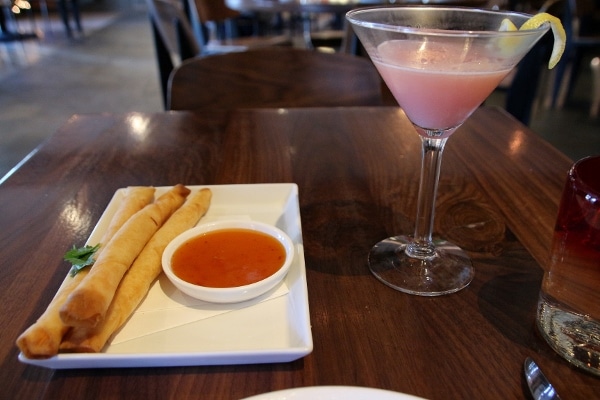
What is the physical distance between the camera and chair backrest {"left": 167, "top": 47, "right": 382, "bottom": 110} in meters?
1.40

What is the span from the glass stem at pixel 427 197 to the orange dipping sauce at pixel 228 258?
207mm

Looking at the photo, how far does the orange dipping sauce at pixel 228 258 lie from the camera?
594 mm

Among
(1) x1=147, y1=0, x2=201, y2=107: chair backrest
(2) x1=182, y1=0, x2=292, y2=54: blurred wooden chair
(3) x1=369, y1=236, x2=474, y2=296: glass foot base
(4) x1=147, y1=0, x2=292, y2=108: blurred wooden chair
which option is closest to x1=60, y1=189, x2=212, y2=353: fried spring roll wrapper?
(3) x1=369, y1=236, x2=474, y2=296: glass foot base

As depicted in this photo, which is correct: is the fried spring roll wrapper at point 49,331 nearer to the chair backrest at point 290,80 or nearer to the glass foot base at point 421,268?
the glass foot base at point 421,268

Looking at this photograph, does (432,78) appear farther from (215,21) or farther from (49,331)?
(215,21)

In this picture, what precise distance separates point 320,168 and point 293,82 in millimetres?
543

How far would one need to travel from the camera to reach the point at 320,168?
3.19ft

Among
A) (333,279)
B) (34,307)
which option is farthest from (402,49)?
(34,307)

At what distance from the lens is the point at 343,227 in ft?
2.51

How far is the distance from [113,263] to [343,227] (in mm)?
357

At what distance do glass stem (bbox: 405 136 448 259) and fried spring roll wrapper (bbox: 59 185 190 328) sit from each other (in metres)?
0.37

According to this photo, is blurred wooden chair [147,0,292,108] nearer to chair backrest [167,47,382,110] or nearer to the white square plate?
chair backrest [167,47,382,110]

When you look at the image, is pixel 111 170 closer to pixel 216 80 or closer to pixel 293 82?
pixel 216 80

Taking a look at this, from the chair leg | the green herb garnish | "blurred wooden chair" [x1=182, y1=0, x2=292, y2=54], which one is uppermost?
the green herb garnish
